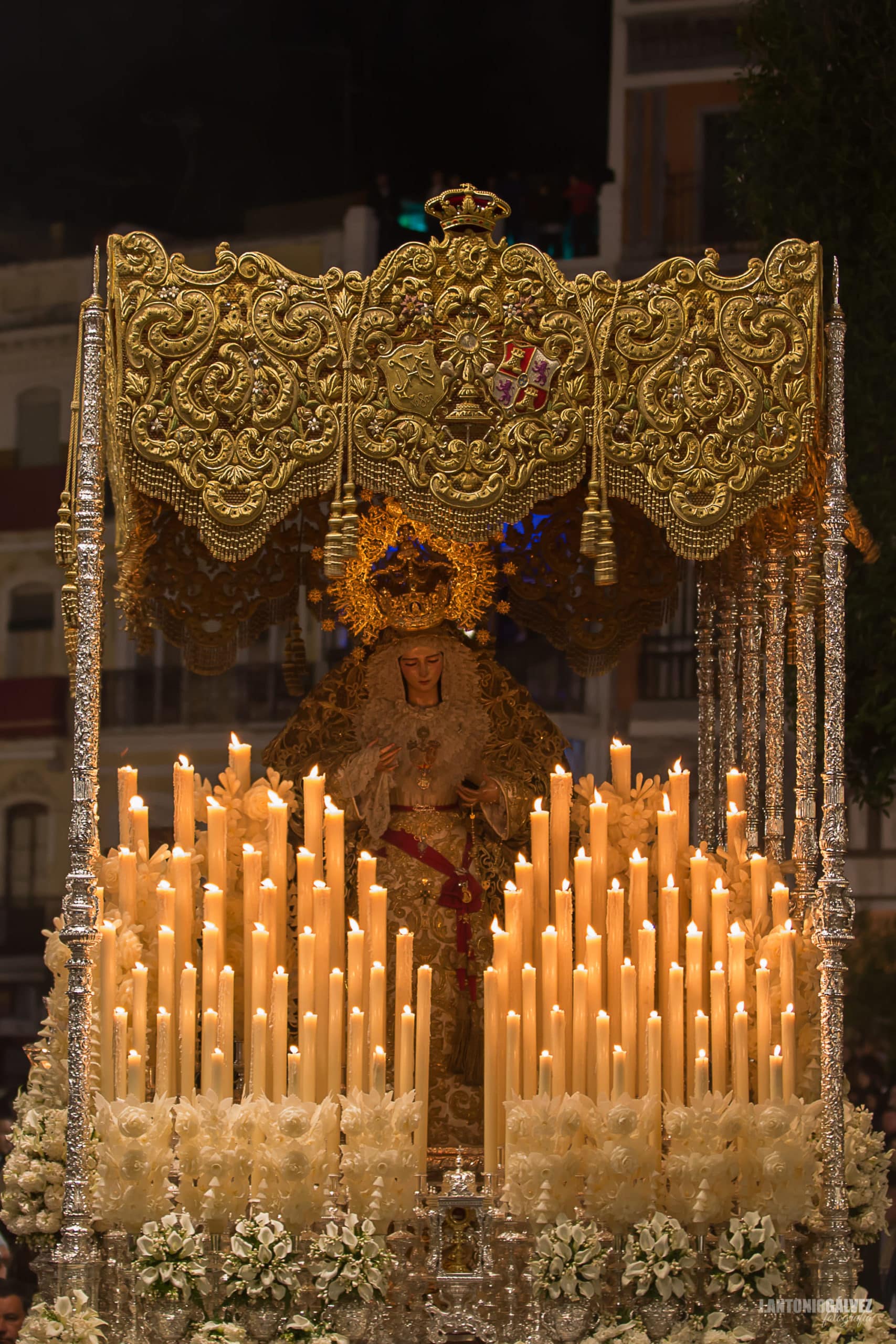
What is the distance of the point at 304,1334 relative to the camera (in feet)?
17.9

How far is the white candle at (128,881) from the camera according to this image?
6.11 metres

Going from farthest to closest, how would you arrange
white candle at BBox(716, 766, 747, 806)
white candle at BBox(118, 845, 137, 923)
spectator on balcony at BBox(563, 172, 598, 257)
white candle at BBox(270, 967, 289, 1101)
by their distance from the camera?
spectator on balcony at BBox(563, 172, 598, 257), white candle at BBox(716, 766, 747, 806), white candle at BBox(118, 845, 137, 923), white candle at BBox(270, 967, 289, 1101)

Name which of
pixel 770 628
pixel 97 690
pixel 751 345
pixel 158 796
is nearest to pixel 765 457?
pixel 751 345

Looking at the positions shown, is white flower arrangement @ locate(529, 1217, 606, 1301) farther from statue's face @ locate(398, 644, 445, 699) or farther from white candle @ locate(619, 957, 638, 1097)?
statue's face @ locate(398, 644, 445, 699)

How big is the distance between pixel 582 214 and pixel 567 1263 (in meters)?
4.64

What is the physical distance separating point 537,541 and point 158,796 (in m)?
2.12

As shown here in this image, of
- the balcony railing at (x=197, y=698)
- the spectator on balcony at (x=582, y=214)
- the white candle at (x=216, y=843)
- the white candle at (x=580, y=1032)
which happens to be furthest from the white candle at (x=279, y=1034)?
the spectator on balcony at (x=582, y=214)

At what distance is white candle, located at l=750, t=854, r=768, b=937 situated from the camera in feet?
20.2

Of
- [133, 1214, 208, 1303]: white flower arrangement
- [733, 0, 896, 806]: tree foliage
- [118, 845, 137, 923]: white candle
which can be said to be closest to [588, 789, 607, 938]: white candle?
[118, 845, 137, 923]: white candle

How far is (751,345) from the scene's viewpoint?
5.75m

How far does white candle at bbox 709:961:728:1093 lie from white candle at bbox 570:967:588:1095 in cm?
35

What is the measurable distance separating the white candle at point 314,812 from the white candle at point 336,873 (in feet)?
0.09

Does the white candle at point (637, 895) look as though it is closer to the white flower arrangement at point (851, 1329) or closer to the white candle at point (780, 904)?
the white candle at point (780, 904)

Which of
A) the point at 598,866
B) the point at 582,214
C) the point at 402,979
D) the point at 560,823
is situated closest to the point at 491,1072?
the point at 402,979
